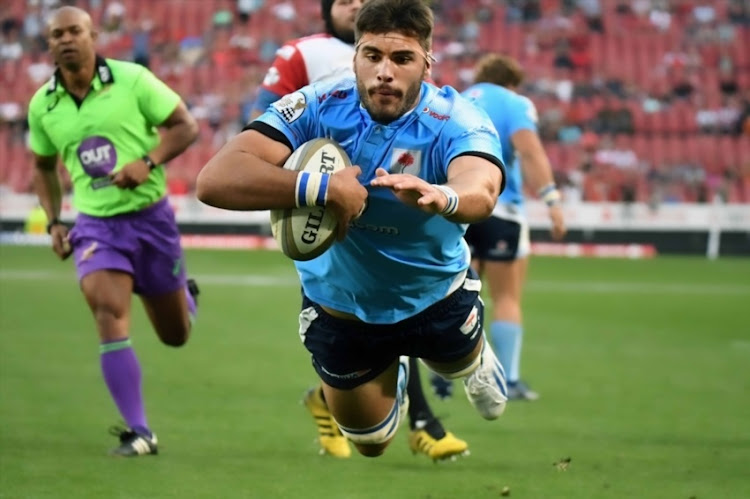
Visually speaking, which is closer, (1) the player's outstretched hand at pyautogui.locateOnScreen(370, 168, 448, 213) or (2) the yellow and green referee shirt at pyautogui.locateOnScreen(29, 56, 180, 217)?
(1) the player's outstretched hand at pyautogui.locateOnScreen(370, 168, 448, 213)

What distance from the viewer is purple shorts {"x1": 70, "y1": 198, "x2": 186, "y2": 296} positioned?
7250 mm

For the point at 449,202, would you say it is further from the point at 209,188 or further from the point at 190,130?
the point at 190,130

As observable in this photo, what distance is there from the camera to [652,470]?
21.9ft

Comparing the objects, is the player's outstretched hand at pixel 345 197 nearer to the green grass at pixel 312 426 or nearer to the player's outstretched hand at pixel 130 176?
the green grass at pixel 312 426

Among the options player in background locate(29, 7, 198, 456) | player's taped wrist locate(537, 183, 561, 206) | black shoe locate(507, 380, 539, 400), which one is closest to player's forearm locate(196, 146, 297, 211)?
player in background locate(29, 7, 198, 456)

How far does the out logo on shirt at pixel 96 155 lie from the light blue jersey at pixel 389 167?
235cm

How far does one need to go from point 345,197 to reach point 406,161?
56cm

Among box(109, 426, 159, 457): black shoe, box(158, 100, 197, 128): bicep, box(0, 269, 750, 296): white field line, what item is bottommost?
box(0, 269, 750, 296): white field line

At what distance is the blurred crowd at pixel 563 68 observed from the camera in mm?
28297

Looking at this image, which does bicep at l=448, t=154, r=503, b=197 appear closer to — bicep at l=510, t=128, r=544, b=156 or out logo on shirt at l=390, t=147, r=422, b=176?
out logo on shirt at l=390, t=147, r=422, b=176

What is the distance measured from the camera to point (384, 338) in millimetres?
5605

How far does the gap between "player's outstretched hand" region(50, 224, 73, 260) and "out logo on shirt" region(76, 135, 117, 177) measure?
41 centimetres

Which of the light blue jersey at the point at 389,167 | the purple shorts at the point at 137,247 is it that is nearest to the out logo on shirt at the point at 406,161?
the light blue jersey at the point at 389,167

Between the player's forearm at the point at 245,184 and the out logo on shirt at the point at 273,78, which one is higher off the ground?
the out logo on shirt at the point at 273,78
